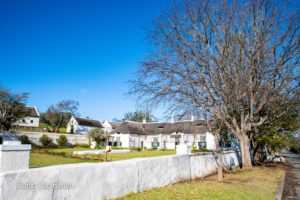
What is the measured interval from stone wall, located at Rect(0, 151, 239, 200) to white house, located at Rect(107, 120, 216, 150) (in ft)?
109

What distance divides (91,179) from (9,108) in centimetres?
4336

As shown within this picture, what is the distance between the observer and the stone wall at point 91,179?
4195 millimetres

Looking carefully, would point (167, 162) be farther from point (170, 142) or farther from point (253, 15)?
point (170, 142)

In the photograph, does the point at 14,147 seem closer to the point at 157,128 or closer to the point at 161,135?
the point at 161,135

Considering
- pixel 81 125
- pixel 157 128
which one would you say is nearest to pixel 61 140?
pixel 157 128

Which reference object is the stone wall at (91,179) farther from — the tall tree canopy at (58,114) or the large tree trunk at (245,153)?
the tall tree canopy at (58,114)

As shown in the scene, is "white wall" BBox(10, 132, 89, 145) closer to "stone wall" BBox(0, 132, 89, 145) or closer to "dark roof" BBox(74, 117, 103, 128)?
"stone wall" BBox(0, 132, 89, 145)

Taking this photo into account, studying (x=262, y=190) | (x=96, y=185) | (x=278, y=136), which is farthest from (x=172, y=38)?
(x=278, y=136)

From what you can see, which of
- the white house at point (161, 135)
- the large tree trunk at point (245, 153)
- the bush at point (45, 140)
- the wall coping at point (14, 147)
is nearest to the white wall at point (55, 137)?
the bush at point (45, 140)

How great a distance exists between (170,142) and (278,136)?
26.7 metres

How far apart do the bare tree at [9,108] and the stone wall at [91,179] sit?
41258mm

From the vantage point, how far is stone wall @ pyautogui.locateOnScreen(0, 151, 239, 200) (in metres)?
4.20

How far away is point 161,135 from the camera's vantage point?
46094mm

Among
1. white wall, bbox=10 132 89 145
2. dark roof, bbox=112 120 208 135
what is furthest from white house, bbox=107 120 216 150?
white wall, bbox=10 132 89 145
